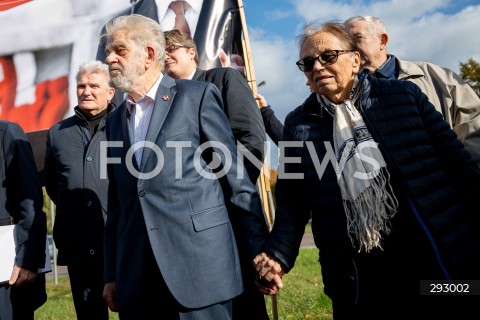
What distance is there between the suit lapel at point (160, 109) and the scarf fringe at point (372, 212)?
0.93 meters

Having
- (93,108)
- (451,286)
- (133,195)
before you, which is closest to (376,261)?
(451,286)

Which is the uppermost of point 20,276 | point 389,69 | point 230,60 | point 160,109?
point 230,60

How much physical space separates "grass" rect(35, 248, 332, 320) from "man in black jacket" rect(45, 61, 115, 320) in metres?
2.15

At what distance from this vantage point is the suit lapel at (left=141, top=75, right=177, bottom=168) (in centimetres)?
264

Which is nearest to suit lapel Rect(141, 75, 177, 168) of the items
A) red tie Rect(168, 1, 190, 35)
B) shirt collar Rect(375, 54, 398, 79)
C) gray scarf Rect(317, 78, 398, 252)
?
gray scarf Rect(317, 78, 398, 252)

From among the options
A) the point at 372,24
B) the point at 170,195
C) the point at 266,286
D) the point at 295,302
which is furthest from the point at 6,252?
the point at 295,302

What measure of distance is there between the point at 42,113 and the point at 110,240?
109 inches

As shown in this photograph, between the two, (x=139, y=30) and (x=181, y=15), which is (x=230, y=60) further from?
(x=139, y=30)

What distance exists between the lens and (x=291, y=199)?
2.73 metres

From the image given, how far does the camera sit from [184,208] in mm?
2562

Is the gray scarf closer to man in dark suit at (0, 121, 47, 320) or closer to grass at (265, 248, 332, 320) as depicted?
man in dark suit at (0, 121, 47, 320)

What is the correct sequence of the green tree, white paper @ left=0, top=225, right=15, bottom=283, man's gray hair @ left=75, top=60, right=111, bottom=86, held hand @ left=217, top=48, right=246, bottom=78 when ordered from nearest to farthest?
white paper @ left=0, top=225, right=15, bottom=283 < man's gray hair @ left=75, top=60, right=111, bottom=86 < held hand @ left=217, top=48, right=246, bottom=78 < the green tree

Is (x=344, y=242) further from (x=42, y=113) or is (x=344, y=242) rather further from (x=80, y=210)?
(x=42, y=113)

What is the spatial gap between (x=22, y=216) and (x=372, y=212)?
2129mm
